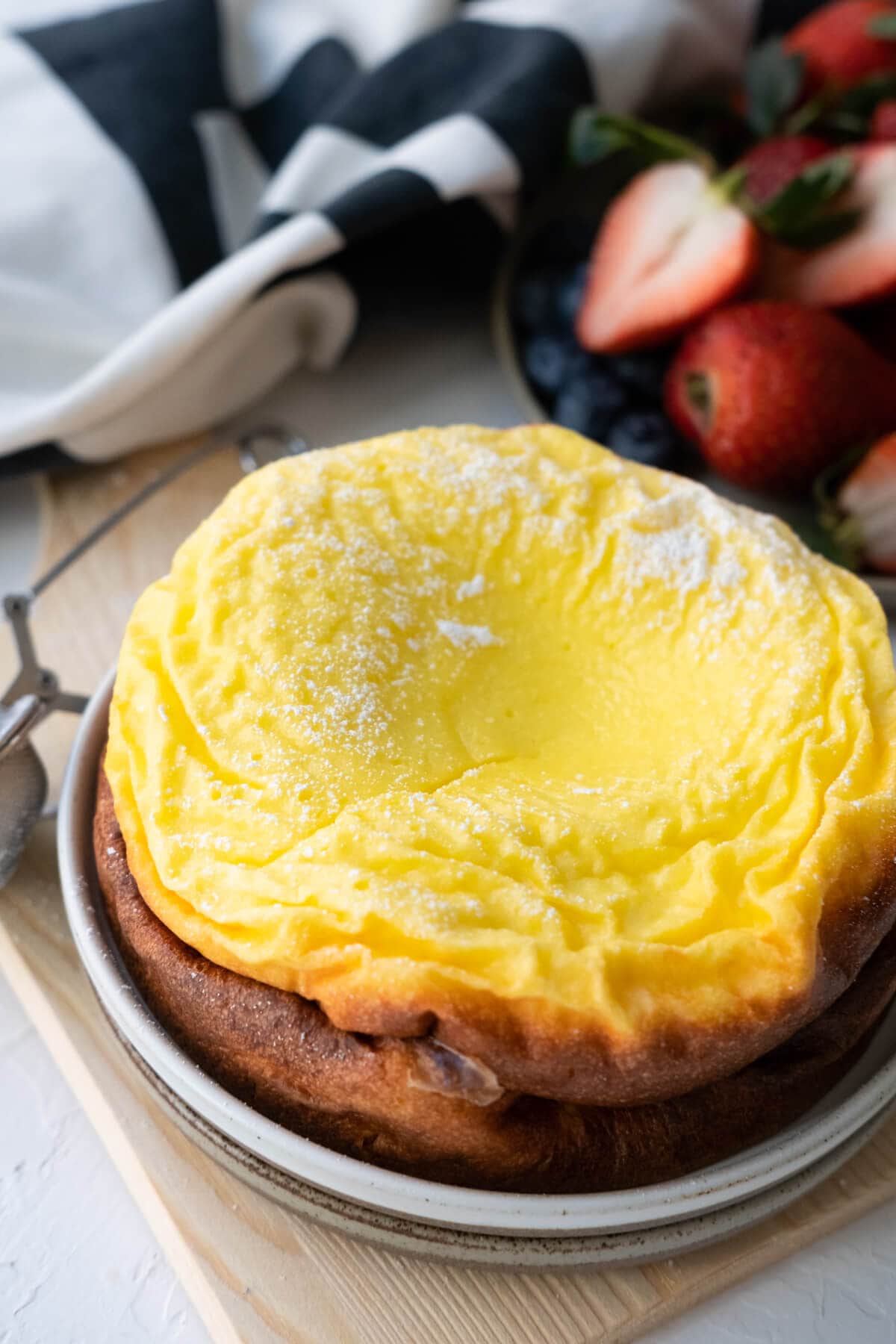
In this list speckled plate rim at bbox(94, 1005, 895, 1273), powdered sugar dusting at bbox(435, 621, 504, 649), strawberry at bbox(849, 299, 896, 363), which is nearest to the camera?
speckled plate rim at bbox(94, 1005, 895, 1273)

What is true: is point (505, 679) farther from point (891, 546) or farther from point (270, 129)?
point (270, 129)

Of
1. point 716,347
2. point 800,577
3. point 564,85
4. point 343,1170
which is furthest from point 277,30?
point 343,1170

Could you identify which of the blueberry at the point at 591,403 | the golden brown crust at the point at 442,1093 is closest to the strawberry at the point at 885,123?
the blueberry at the point at 591,403

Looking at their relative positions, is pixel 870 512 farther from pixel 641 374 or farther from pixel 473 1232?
pixel 473 1232

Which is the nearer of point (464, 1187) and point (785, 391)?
point (464, 1187)

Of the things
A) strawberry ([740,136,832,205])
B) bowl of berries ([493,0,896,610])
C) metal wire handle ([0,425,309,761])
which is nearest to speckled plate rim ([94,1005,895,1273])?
metal wire handle ([0,425,309,761])

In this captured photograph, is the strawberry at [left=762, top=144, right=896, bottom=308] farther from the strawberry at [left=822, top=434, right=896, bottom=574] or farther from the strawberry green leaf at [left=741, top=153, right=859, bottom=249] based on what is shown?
the strawberry at [left=822, top=434, right=896, bottom=574]

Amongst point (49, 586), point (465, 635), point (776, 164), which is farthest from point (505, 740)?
point (776, 164)

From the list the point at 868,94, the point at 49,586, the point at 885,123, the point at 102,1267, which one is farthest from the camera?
the point at 868,94
